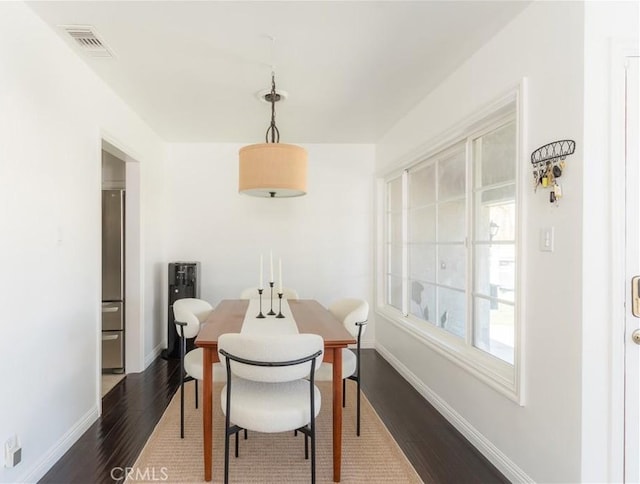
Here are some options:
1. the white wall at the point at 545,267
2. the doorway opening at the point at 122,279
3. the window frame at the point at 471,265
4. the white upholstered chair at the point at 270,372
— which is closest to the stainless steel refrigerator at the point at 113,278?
the doorway opening at the point at 122,279

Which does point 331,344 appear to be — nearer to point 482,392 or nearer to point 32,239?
point 482,392

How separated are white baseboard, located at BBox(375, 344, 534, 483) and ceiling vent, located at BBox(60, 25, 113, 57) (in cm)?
339

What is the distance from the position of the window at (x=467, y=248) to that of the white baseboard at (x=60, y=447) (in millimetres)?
2598

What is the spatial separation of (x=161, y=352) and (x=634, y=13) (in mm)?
4738

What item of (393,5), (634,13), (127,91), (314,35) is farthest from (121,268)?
(634,13)

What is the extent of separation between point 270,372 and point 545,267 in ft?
4.76

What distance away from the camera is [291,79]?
262cm

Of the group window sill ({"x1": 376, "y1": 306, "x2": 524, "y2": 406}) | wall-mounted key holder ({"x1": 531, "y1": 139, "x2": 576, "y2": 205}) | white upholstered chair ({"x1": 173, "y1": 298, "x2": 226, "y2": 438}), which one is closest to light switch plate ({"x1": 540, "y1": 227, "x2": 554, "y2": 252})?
wall-mounted key holder ({"x1": 531, "y1": 139, "x2": 576, "y2": 205})

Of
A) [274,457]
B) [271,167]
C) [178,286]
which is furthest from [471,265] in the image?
[178,286]

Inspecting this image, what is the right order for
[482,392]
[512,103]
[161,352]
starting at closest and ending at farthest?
1. [512,103]
2. [482,392]
3. [161,352]

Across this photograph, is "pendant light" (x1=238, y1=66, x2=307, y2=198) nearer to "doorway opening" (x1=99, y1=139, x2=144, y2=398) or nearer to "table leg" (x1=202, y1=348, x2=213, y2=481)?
"table leg" (x1=202, y1=348, x2=213, y2=481)

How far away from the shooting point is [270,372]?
1696mm

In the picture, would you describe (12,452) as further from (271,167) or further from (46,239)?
(271,167)

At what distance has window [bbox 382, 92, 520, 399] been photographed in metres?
2.15
